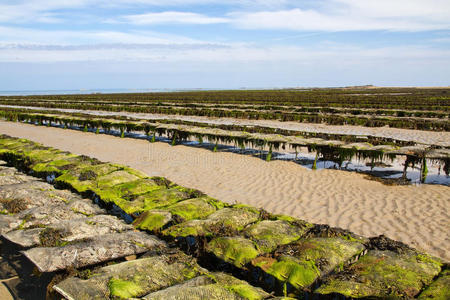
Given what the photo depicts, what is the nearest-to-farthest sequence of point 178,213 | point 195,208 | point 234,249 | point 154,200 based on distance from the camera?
point 234,249, point 178,213, point 195,208, point 154,200

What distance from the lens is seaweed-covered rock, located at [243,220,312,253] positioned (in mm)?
4363

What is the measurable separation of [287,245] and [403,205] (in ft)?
17.4

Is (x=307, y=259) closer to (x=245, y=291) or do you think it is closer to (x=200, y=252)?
(x=245, y=291)

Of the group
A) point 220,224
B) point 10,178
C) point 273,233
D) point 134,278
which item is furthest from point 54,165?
point 273,233

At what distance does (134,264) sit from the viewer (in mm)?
3807

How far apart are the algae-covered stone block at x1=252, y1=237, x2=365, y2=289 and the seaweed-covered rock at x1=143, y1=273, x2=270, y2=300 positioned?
42 cm

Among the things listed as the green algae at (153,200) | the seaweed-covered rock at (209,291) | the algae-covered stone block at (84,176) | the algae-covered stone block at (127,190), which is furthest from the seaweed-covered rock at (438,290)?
the algae-covered stone block at (84,176)

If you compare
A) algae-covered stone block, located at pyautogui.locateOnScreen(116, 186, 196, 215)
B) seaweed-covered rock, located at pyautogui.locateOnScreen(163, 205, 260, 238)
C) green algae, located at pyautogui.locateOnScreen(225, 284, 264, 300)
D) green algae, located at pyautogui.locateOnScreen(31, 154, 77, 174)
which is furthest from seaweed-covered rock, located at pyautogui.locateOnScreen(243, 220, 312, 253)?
green algae, located at pyautogui.locateOnScreen(31, 154, 77, 174)

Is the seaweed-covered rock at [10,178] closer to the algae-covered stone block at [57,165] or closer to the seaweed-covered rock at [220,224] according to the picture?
the algae-covered stone block at [57,165]

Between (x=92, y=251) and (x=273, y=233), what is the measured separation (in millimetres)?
2382

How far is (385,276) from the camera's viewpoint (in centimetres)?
354

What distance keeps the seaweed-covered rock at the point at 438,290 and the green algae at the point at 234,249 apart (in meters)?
1.80

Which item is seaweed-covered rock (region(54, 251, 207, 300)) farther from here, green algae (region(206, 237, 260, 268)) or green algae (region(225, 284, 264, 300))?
green algae (region(225, 284, 264, 300))

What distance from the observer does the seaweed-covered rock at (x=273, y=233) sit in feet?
14.3
